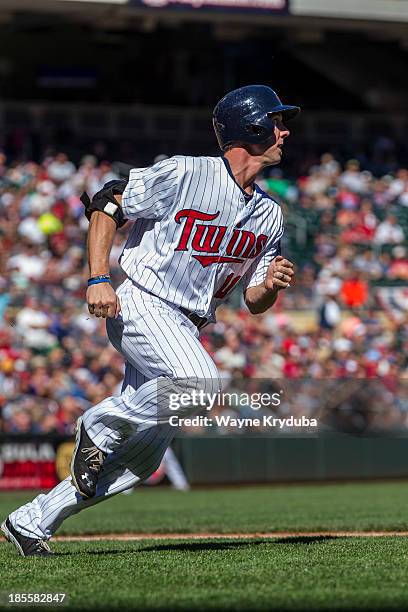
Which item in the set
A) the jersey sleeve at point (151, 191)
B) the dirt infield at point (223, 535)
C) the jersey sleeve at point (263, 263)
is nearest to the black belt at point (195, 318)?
the jersey sleeve at point (263, 263)

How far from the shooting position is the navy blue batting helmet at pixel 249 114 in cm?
511

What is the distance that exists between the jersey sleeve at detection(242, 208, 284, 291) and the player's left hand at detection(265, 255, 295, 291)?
320 mm

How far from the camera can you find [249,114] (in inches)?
201

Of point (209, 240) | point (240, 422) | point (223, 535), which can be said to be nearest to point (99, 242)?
point (209, 240)

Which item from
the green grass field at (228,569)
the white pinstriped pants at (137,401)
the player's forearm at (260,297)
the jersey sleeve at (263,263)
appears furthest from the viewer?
the jersey sleeve at (263,263)

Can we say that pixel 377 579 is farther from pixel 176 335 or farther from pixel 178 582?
pixel 176 335

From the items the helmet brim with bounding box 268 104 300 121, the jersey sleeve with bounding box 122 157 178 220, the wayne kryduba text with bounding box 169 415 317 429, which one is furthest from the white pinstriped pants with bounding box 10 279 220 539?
the helmet brim with bounding box 268 104 300 121

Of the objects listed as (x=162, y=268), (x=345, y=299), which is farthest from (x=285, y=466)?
(x=162, y=268)

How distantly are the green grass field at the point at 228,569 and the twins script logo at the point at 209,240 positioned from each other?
129cm

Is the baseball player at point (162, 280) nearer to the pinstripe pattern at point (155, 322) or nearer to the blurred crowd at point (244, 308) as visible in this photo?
the pinstripe pattern at point (155, 322)

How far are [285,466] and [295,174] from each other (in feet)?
20.5

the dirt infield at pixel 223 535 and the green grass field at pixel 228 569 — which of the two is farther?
the dirt infield at pixel 223 535

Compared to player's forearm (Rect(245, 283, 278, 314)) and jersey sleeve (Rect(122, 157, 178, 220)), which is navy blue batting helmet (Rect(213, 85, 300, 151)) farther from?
player's forearm (Rect(245, 283, 278, 314))

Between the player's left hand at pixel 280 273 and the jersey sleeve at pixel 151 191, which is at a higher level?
the jersey sleeve at pixel 151 191
